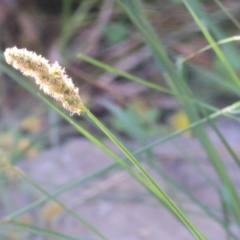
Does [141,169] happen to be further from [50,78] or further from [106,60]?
[106,60]

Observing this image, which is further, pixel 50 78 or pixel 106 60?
pixel 106 60

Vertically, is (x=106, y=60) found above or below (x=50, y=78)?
above

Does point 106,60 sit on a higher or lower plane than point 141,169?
higher

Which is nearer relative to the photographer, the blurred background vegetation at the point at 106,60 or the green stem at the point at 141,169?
the green stem at the point at 141,169

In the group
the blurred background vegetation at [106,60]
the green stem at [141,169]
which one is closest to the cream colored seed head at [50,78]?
the green stem at [141,169]

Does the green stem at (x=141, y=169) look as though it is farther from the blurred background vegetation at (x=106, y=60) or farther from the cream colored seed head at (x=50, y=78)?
the blurred background vegetation at (x=106, y=60)

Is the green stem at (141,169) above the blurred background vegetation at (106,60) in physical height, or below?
below

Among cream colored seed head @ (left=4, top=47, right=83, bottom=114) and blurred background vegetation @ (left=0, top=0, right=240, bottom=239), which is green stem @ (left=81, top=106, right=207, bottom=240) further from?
blurred background vegetation @ (left=0, top=0, right=240, bottom=239)

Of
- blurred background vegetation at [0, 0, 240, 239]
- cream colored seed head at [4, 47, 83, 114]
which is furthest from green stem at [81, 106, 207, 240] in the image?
blurred background vegetation at [0, 0, 240, 239]

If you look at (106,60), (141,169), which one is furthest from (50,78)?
(106,60)

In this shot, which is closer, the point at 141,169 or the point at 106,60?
the point at 141,169

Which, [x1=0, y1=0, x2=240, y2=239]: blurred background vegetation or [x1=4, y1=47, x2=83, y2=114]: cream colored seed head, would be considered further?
[x1=0, y1=0, x2=240, y2=239]: blurred background vegetation

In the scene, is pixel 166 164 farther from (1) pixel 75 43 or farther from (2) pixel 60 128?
(1) pixel 75 43
